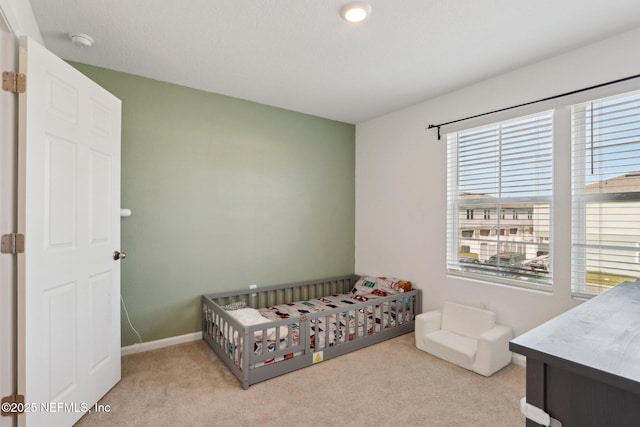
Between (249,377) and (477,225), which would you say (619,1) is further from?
(249,377)

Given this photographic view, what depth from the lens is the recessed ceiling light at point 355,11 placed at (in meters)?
1.82

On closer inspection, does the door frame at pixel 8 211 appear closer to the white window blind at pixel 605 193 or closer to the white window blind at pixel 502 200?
the white window blind at pixel 502 200

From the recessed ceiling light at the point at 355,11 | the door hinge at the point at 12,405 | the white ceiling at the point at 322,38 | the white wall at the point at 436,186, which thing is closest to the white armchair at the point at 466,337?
the white wall at the point at 436,186

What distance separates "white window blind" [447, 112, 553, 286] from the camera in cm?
256

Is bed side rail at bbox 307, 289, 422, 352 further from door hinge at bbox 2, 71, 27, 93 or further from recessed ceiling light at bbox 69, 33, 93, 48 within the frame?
recessed ceiling light at bbox 69, 33, 93, 48

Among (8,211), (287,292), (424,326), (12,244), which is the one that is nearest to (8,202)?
(8,211)

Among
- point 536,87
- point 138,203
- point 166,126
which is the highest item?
point 536,87

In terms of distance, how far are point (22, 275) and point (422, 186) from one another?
325 cm

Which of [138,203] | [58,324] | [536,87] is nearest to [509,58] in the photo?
[536,87]

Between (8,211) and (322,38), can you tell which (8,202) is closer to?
(8,211)

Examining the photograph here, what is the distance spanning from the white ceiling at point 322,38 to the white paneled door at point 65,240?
520mm

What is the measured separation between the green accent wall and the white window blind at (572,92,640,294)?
8.17 ft

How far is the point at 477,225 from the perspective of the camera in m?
3.01

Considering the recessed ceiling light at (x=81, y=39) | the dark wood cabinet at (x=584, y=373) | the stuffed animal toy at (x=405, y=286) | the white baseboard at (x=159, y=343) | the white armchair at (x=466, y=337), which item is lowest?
the white baseboard at (x=159, y=343)
